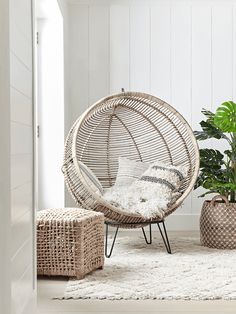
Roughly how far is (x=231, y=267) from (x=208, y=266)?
0.13 m

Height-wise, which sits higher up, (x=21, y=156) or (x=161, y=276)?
(x=21, y=156)

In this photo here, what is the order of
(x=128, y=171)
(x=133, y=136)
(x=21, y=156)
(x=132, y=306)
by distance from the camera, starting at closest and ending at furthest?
1. (x=21, y=156)
2. (x=132, y=306)
3. (x=128, y=171)
4. (x=133, y=136)

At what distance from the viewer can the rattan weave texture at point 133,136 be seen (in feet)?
14.8

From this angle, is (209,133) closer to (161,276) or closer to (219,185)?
(219,185)

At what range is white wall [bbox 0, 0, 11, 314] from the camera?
156 cm

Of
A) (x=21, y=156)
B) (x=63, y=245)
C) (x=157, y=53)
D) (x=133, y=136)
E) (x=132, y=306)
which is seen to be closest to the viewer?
(x=21, y=156)

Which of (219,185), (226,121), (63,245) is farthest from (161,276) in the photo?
(226,121)

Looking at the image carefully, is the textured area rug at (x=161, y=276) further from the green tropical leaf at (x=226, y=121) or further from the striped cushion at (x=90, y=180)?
the green tropical leaf at (x=226, y=121)

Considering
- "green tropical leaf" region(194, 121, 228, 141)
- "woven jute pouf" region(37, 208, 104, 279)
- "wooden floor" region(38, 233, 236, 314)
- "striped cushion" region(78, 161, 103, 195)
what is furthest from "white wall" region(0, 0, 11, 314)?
"green tropical leaf" region(194, 121, 228, 141)

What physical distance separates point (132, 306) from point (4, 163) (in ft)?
4.19

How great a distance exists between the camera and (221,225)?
13.8 ft

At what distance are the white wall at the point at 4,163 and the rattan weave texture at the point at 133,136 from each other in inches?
106

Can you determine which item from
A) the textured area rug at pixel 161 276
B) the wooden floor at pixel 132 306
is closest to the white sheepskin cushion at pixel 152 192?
the textured area rug at pixel 161 276

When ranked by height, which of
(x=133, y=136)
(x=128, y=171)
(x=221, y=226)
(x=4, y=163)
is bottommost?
(x=221, y=226)
